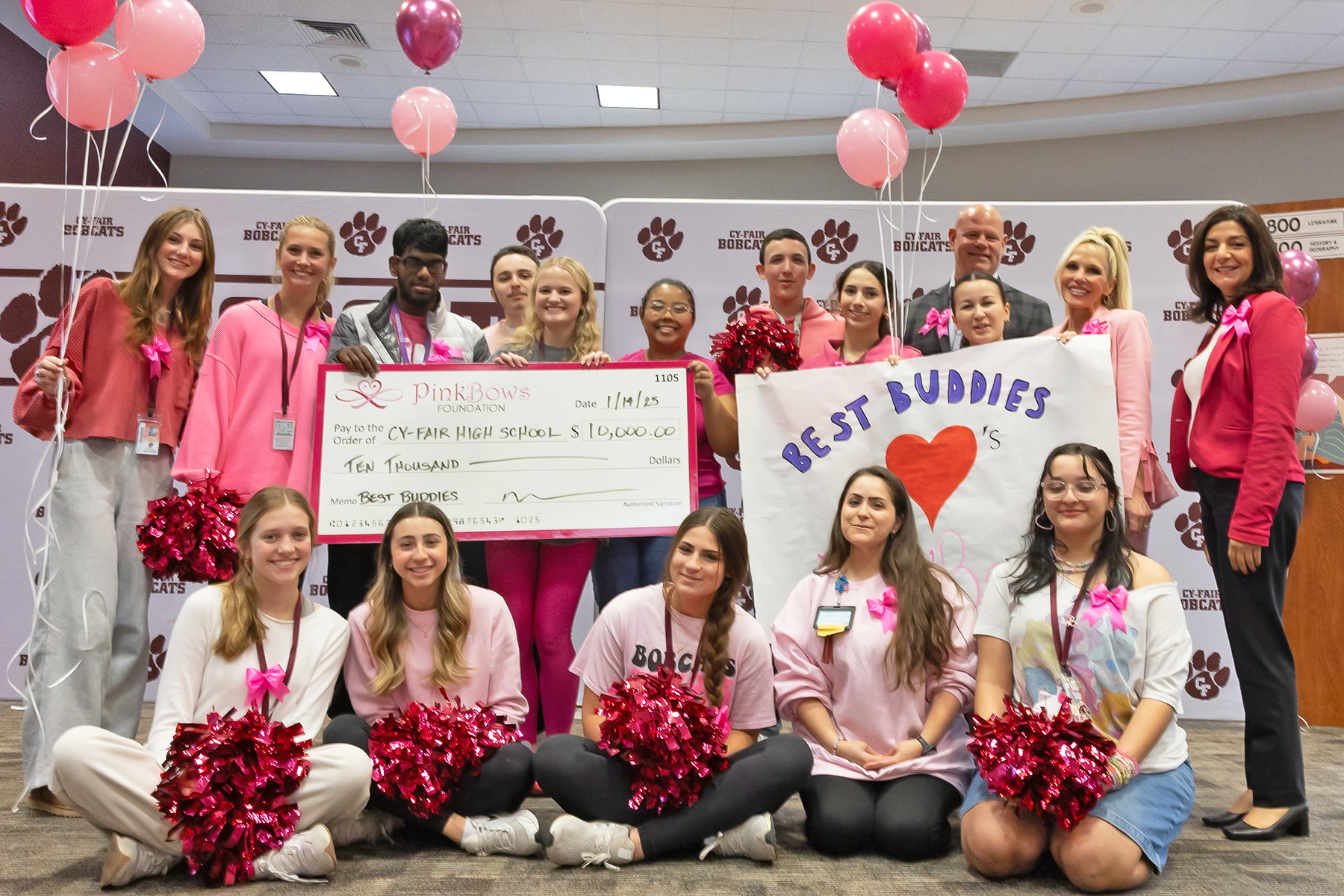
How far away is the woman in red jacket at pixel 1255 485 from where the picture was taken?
2988 millimetres

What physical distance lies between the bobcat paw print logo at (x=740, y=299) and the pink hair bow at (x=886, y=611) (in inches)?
96.7

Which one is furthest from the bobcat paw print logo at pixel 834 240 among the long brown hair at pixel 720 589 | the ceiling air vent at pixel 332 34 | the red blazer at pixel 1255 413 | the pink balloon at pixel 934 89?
the ceiling air vent at pixel 332 34

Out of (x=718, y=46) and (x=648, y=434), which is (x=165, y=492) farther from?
(x=718, y=46)

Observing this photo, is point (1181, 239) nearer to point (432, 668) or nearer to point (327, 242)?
point (327, 242)

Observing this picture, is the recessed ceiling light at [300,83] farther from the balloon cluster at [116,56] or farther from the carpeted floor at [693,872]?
the carpeted floor at [693,872]

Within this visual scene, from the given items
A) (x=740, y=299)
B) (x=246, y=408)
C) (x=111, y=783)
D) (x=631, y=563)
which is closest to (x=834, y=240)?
(x=740, y=299)

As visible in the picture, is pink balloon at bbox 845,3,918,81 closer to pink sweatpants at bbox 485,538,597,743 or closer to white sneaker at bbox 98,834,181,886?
pink sweatpants at bbox 485,538,597,743

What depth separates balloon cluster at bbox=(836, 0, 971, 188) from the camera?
12.3 ft

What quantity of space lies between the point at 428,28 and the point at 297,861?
3.22 meters

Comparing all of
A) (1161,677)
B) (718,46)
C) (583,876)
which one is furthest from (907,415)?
(718,46)

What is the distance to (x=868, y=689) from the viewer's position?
294cm

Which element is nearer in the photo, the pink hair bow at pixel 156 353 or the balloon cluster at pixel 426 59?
the pink hair bow at pixel 156 353

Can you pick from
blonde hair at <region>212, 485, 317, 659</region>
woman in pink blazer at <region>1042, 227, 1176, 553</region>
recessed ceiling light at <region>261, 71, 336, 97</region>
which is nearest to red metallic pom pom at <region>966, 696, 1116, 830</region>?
woman in pink blazer at <region>1042, 227, 1176, 553</region>

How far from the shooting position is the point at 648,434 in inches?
146
